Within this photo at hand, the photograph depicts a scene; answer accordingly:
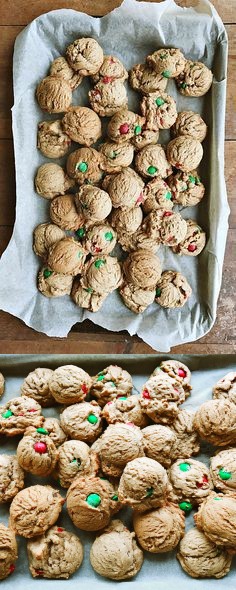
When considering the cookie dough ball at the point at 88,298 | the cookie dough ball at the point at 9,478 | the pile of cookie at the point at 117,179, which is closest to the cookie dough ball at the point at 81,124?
the pile of cookie at the point at 117,179

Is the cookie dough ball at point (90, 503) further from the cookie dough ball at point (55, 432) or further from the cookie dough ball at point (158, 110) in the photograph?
the cookie dough ball at point (158, 110)

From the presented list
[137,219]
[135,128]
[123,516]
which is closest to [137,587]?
[123,516]

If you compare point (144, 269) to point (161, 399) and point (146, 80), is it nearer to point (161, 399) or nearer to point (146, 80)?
point (161, 399)

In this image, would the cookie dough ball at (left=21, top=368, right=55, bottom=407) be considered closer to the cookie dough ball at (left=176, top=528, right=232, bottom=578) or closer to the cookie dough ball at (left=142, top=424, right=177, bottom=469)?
the cookie dough ball at (left=142, top=424, right=177, bottom=469)

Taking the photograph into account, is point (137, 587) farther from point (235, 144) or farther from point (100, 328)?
point (235, 144)

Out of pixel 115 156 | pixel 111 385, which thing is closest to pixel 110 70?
pixel 115 156
